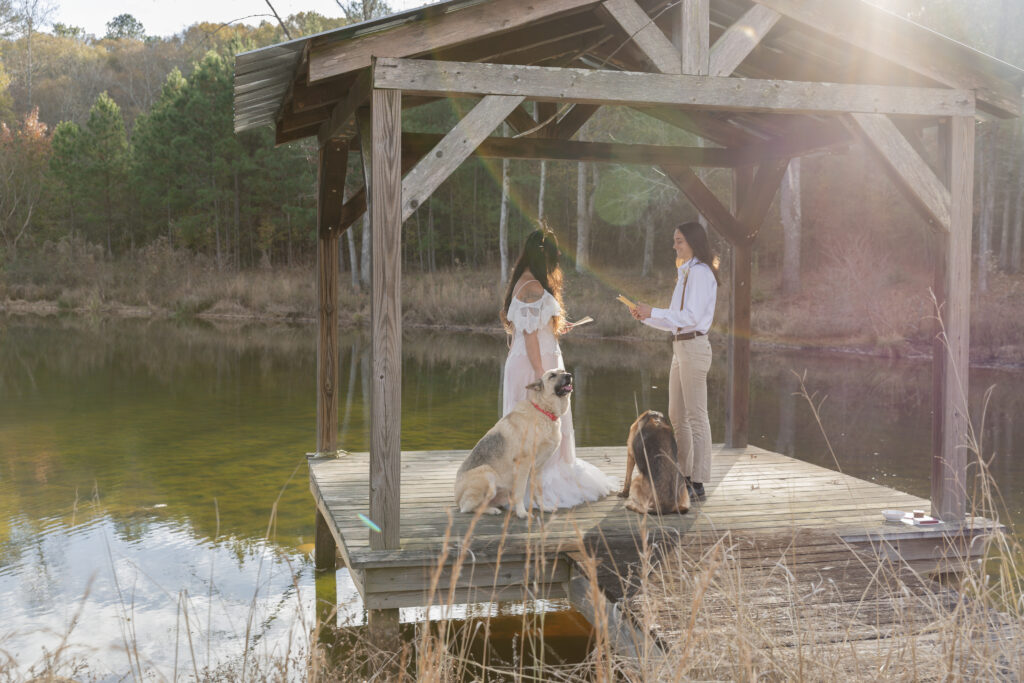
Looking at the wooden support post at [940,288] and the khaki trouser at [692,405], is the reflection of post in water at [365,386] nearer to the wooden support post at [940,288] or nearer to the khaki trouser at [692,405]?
the khaki trouser at [692,405]

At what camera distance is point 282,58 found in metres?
4.85

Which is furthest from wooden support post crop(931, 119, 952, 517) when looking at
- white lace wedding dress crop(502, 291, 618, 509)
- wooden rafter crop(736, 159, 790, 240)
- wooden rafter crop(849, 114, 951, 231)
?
wooden rafter crop(736, 159, 790, 240)

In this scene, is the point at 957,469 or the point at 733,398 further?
the point at 733,398

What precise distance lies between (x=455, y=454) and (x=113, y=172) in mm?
36721

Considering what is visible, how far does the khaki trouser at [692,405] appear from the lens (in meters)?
5.90

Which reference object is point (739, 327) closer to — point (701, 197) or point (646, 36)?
point (701, 197)

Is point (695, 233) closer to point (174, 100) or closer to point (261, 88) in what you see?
point (261, 88)

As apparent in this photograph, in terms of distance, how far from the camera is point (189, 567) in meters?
6.85

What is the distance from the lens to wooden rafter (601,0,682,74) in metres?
5.05

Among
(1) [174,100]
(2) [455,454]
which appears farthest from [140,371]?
(1) [174,100]

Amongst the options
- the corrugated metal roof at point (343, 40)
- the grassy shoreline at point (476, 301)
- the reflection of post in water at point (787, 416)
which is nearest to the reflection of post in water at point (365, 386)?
the grassy shoreline at point (476, 301)

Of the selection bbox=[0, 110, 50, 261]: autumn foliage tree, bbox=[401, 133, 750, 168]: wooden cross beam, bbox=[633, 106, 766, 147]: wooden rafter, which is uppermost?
bbox=[0, 110, 50, 261]: autumn foliage tree

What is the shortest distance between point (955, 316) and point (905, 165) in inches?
37.8

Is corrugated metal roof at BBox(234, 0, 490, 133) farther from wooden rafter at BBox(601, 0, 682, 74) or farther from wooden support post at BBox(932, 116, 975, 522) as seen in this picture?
wooden support post at BBox(932, 116, 975, 522)
